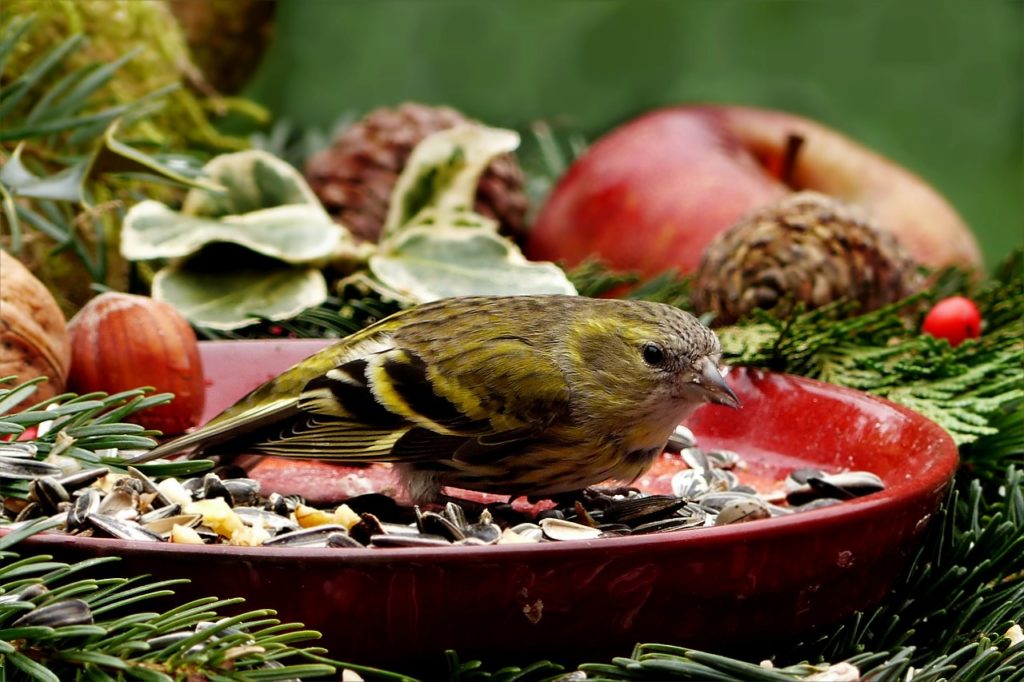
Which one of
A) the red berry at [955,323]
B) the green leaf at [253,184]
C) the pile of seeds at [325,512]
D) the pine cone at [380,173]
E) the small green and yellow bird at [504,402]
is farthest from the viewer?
the pine cone at [380,173]

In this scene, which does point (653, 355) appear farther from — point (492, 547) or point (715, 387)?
point (492, 547)

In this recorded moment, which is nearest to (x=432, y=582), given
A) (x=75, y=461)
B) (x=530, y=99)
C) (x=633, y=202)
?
(x=75, y=461)

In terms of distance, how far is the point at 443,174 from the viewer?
70.9 inches

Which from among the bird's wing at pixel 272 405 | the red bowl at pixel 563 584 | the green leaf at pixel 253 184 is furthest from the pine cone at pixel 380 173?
the red bowl at pixel 563 584

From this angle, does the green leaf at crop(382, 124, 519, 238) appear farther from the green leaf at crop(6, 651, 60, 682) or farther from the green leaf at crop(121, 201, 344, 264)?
the green leaf at crop(6, 651, 60, 682)

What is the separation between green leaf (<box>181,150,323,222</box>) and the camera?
1.69m

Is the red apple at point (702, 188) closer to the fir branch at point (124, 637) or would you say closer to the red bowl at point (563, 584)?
the red bowl at point (563, 584)

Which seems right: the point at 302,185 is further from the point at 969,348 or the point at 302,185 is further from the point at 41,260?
the point at 969,348

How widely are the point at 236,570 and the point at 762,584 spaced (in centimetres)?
30

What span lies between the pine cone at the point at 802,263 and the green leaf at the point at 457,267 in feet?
0.60

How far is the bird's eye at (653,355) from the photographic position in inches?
40.5

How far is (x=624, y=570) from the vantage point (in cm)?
75

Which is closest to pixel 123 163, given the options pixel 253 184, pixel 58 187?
pixel 58 187

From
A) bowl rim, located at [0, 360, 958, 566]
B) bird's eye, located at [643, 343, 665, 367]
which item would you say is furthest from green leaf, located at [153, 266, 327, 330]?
bowl rim, located at [0, 360, 958, 566]
